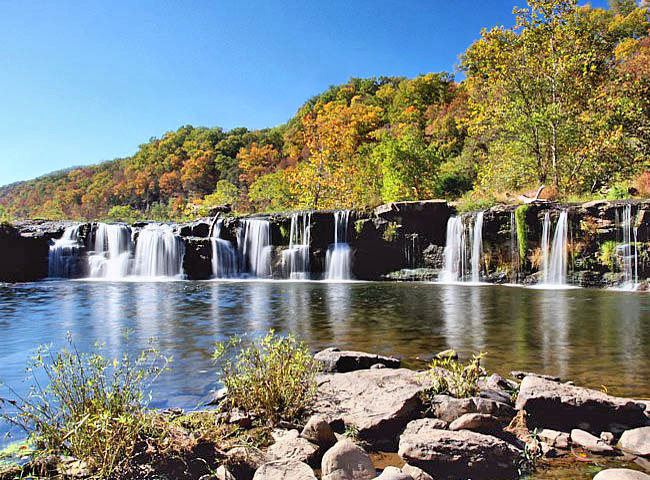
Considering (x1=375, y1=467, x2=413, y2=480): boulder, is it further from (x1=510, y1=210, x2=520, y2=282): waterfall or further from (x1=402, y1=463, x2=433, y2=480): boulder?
(x1=510, y1=210, x2=520, y2=282): waterfall

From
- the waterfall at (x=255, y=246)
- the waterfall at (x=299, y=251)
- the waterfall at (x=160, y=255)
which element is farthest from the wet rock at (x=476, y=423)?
the waterfall at (x=160, y=255)

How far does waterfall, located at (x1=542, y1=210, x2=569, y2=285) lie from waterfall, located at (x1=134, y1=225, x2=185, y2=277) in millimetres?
18469

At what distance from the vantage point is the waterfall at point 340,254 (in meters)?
24.2

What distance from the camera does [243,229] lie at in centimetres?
2591

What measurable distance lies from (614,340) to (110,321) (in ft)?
35.2

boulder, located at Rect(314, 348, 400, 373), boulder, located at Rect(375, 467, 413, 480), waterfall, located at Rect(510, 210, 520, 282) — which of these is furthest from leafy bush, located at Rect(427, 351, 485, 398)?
waterfall, located at Rect(510, 210, 520, 282)

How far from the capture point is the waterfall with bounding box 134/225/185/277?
25.5 m

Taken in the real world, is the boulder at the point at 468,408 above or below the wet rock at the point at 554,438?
above

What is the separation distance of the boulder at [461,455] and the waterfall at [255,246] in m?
22.3

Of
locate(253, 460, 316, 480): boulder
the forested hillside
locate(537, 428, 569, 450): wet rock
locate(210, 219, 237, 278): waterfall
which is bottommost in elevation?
locate(537, 428, 569, 450): wet rock

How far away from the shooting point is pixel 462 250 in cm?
2139

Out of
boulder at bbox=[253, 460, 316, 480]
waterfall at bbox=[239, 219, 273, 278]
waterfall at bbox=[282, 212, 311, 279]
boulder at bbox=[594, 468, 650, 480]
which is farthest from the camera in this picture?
waterfall at bbox=[239, 219, 273, 278]

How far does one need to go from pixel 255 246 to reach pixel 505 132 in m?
15.4

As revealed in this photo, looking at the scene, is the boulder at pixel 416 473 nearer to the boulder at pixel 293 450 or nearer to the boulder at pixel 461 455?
the boulder at pixel 461 455
